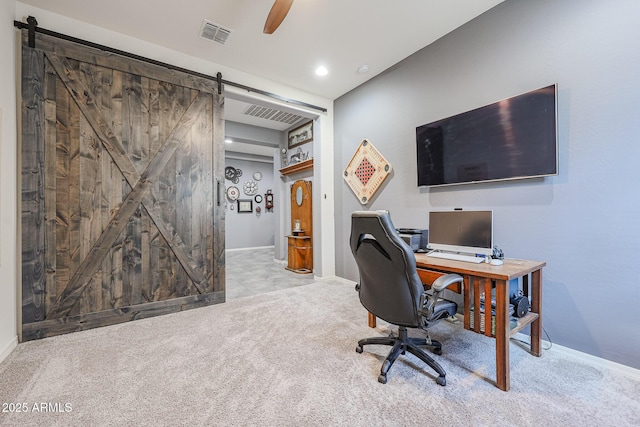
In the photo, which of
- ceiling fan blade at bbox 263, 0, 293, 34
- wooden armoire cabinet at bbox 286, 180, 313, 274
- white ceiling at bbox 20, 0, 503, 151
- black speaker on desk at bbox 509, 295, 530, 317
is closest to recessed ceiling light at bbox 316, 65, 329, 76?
white ceiling at bbox 20, 0, 503, 151

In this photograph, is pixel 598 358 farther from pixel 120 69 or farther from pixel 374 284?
pixel 120 69

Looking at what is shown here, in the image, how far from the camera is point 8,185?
7.07 ft

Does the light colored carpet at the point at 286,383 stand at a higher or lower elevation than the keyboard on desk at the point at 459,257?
lower

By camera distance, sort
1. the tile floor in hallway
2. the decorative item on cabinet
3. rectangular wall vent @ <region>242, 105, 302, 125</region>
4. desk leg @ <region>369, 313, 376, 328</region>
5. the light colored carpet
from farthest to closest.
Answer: the decorative item on cabinet → rectangular wall vent @ <region>242, 105, 302, 125</region> → the tile floor in hallway → desk leg @ <region>369, 313, 376, 328</region> → the light colored carpet

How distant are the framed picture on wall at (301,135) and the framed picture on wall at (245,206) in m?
3.07

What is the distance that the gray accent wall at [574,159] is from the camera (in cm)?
180

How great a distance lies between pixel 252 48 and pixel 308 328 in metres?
3.22

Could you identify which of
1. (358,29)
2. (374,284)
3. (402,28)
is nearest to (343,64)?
(358,29)

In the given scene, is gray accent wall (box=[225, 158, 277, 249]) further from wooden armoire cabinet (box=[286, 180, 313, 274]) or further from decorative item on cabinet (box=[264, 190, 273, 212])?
wooden armoire cabinet (box=[286, 180, 313, 274])

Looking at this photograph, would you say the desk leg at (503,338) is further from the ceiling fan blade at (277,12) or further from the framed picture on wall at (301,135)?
the framed picture on wall at (301,135)

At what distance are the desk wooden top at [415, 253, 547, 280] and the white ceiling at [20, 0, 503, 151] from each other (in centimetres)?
237

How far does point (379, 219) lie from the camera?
163cm

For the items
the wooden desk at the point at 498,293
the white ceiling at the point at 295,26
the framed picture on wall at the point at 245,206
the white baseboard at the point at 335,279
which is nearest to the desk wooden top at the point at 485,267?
the wooden desk at the point at 498,293

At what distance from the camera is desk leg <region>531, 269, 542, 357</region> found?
80.1 inches
